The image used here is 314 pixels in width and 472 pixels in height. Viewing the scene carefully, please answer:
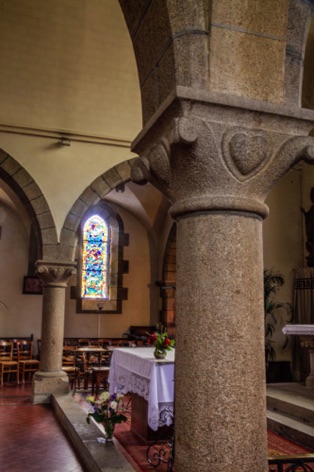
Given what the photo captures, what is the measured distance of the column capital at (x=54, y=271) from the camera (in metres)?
7.60

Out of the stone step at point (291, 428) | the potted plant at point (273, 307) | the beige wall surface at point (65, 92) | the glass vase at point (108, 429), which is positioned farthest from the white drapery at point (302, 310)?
the glass vase at point (108, 429)

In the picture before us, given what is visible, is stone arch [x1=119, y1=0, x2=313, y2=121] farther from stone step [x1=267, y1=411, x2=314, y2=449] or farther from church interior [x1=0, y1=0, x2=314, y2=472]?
stone step [x1=267, y1=411, x2=314, y2=449]

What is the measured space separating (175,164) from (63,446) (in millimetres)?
4032

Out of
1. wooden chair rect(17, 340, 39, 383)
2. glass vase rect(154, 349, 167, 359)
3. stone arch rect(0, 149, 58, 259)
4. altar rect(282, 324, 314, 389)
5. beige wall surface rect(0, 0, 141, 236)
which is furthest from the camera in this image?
wooden chair rect(17, 340, 39, 383)

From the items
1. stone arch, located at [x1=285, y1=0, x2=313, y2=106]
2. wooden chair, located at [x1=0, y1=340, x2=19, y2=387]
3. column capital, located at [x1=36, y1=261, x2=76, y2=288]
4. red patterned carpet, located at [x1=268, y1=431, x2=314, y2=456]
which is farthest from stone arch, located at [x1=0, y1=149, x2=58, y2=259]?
stone arch, located at [x1=285, y1=0, x2=313, y2=106]

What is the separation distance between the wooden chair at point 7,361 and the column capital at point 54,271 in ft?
8.63

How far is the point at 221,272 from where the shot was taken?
1.90 m

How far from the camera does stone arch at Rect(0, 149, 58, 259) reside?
7574 millimetres

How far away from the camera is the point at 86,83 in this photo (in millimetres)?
7898

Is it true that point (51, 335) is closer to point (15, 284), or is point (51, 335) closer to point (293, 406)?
point (293, 406)

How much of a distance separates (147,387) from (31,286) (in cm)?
719

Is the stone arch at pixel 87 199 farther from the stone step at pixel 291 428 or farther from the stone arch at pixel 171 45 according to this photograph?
the stone arch at pixel 171 45

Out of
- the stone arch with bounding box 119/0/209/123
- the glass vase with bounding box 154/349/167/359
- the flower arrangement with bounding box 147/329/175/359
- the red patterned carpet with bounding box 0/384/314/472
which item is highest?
the stone arch with bounding box 119/0/209/123

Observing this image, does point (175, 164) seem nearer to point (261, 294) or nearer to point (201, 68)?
point (201, 68)
